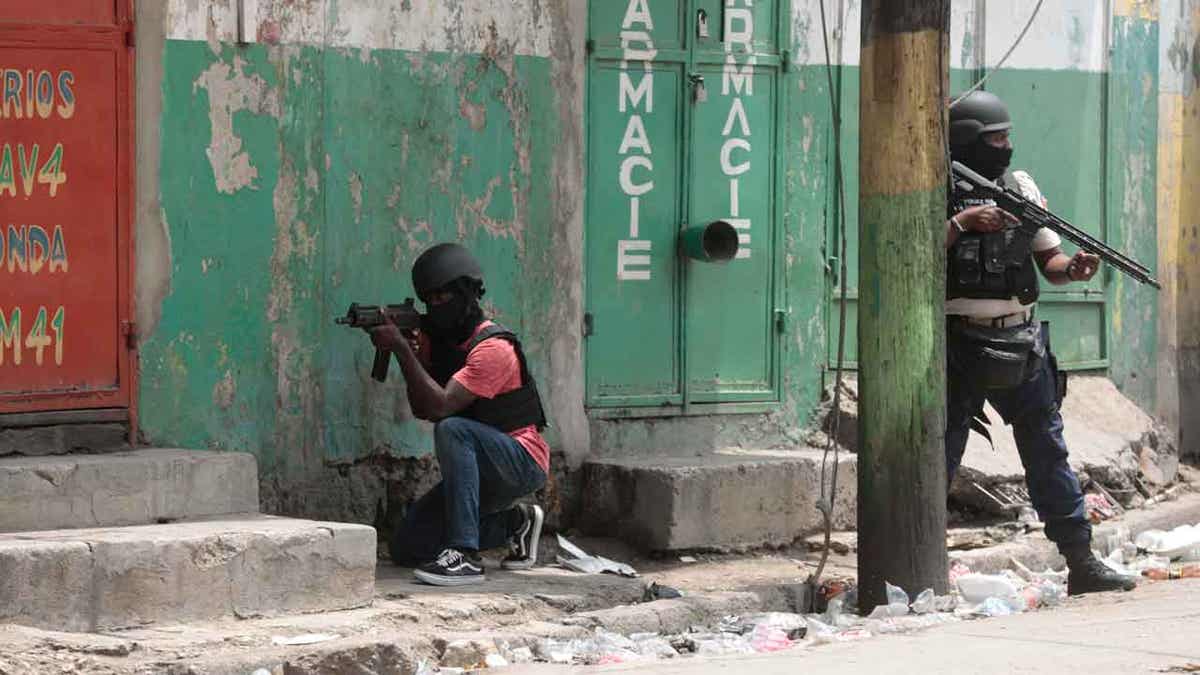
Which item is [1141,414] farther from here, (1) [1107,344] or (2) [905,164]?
(2) [905,164]

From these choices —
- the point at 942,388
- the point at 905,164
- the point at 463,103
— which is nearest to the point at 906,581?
the point at 942,388

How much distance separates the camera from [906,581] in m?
7.00

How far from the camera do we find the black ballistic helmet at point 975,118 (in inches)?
295

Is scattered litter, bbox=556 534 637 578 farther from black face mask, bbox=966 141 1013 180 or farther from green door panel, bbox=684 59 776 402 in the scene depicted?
black face mask, bbox=966 141 1013 180

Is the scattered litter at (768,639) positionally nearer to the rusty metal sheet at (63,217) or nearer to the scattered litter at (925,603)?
the scattered litter at (925,603)

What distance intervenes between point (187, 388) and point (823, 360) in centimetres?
304

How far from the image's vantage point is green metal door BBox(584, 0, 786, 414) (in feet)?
27.2

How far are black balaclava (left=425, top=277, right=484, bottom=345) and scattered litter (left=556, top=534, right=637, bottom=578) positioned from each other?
993mm

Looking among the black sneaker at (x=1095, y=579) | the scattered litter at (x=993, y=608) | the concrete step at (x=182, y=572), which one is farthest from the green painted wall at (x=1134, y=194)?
the concrete step at (x=182, y=572)

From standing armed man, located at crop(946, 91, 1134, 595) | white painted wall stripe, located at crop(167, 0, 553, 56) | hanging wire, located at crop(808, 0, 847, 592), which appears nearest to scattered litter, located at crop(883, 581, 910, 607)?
hanging wire, located at crop(808, 0, 847, 592)

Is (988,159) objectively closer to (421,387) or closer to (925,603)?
(925,603)

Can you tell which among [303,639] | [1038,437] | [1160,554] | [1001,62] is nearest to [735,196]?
[1001,62]

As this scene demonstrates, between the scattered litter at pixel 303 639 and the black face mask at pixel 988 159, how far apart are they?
306 cm

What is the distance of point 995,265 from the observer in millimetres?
7242
